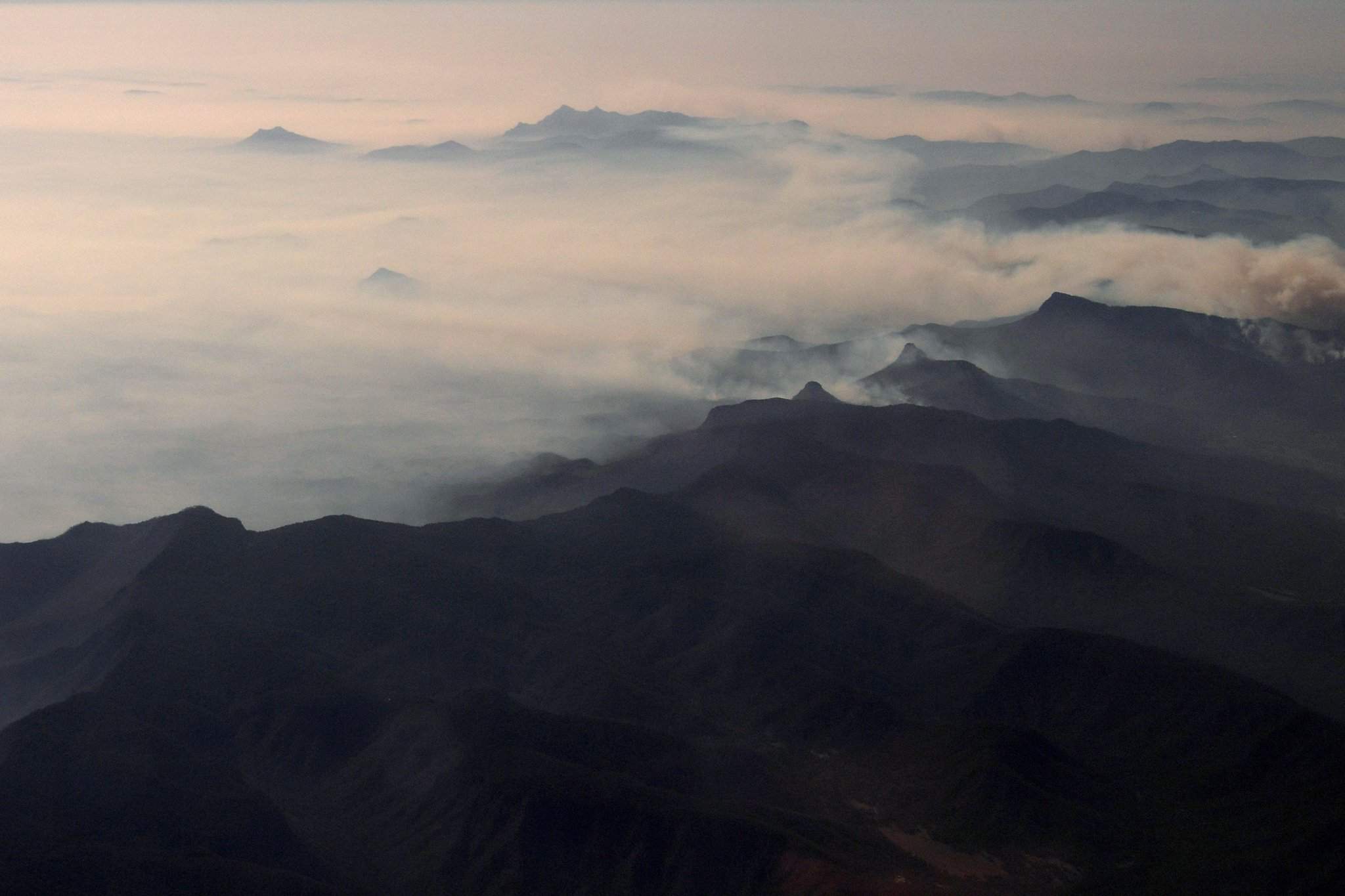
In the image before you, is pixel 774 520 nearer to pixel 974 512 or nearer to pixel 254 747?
pixel 974 512

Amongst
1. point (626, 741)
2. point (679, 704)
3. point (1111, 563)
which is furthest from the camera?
point (1111, 563)

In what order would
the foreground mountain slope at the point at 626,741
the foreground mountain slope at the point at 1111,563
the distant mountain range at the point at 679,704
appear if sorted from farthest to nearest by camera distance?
the foreground mountain slope at the point at 1111,563, the distant mountain range at the point at 679,704, the foreground mountain slope at the point at 626,741

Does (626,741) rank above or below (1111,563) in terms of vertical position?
above

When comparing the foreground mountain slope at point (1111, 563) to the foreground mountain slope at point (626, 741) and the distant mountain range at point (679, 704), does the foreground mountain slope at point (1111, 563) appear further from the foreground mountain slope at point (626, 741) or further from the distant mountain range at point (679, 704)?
the foreground mountain slope at point (626, 741)

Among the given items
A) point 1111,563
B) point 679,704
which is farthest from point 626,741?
point 1111,563

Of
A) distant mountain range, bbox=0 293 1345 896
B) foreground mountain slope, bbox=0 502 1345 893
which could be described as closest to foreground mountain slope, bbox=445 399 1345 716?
distant mountain range, bbox=0 293 1345 896

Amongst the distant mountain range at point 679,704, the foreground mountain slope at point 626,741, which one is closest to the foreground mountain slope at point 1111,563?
the distant mountain range at point 679,704

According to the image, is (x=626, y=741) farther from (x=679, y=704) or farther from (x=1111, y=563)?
(x=1111, y=563)

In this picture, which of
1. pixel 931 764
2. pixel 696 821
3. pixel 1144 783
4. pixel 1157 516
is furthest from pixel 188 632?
pixel 1157 516

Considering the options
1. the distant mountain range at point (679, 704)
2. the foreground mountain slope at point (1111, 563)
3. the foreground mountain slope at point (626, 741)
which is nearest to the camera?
the foreground mountain slope at point (626, 741)
